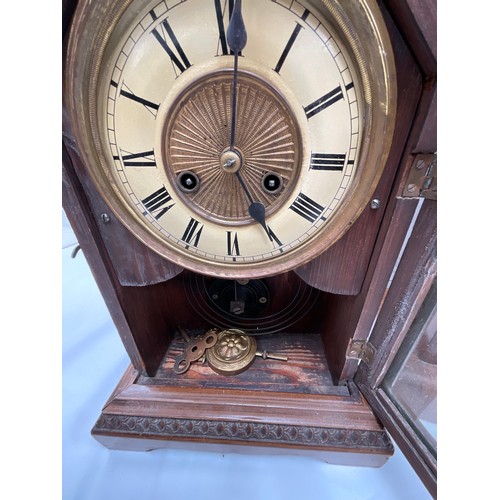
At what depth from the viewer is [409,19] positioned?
1.22ft

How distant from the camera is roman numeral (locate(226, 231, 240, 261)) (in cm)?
56

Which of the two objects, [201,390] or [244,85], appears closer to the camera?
[244,85]

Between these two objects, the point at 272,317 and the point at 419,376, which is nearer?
the point at 419,376

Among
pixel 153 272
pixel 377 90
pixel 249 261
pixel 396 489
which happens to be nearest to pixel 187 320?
pixel 153 272

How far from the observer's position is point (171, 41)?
42 centimetres

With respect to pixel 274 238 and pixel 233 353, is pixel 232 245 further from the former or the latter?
pixel 233 353

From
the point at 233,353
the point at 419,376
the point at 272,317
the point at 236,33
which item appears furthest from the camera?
the point at 272,317

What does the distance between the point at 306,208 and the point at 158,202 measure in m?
0.27

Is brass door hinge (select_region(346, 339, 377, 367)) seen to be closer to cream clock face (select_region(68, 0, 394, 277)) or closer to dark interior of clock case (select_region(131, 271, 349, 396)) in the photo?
dark interior of clock case (select_region(131, 271, 349, 396))

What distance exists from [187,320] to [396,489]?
719 millimetres

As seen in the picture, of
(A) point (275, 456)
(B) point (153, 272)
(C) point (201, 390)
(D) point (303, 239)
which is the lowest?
(A) point (275, 456)

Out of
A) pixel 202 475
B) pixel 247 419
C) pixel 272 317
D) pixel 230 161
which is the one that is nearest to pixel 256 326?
pixel 272 317

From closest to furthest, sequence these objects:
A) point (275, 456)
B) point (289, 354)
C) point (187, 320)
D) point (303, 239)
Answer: point (303, 239) < point (275, 456) < point (289, 354) < point (187, 320)

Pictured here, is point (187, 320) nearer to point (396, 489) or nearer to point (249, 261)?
point (249, 261)
